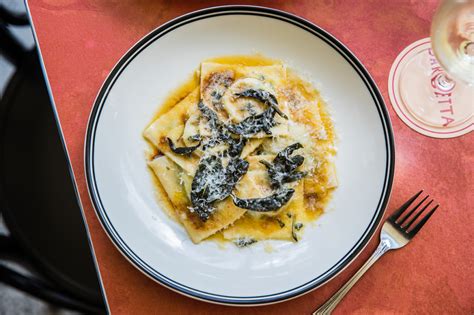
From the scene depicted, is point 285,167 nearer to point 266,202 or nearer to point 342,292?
point 266,202

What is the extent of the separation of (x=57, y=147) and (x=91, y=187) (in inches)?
10.6

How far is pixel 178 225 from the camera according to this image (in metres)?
2.70

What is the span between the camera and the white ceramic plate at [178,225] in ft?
8.36

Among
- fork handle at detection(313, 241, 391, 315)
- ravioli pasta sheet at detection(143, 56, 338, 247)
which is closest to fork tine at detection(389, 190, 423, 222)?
fork handle at detection(313, 241, 391, 315)

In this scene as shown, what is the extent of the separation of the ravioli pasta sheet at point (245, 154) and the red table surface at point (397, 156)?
37 centimetres

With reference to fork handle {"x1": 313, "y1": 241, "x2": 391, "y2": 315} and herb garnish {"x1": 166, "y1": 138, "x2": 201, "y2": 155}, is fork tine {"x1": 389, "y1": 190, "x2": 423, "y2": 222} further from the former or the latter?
herb garnish {"x1": 166, "y1": 138, "x2": 201, "y2": 155}

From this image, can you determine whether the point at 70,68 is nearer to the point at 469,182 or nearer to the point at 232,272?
the point at 232,272

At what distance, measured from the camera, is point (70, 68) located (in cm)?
287

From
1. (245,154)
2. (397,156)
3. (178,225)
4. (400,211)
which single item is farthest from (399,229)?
(178,225)

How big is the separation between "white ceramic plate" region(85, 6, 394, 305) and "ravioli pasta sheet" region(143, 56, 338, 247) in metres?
0.07

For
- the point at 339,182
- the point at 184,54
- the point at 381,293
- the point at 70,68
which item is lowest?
the point at 381,293

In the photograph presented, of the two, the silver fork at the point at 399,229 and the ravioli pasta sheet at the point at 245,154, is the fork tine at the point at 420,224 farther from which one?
the ravioli pasta sheet at the point at 245,154

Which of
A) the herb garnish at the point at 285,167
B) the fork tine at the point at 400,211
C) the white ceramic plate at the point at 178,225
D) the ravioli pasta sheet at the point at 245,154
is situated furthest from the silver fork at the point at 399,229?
the herb garnish at the point at 285,167

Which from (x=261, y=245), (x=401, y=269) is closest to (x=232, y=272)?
(x=261, y=245)
